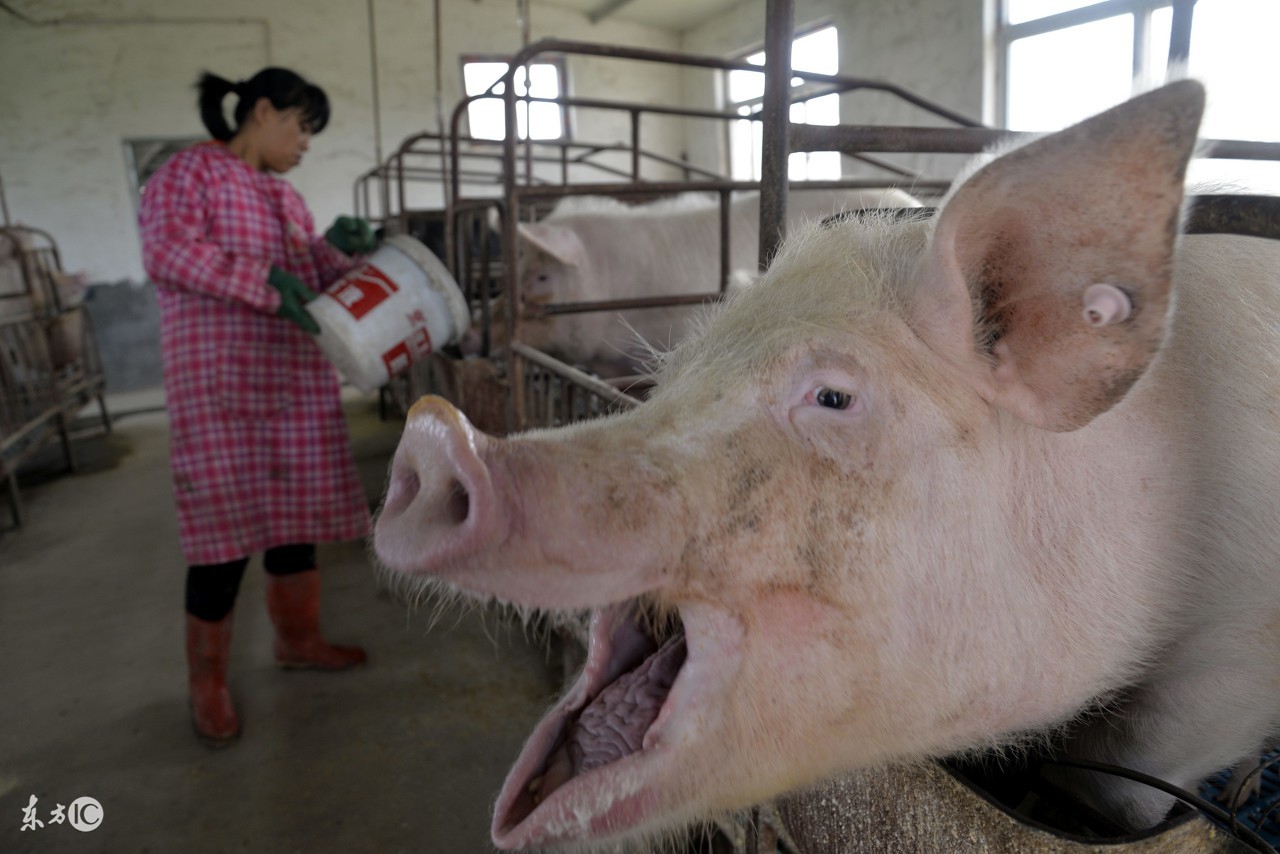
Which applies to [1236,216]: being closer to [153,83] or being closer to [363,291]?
[363,291]

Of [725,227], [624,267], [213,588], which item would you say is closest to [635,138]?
[624,267]

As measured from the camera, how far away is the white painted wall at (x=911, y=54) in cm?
773

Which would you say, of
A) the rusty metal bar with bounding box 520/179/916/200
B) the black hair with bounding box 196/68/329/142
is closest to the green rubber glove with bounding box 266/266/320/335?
the black hair with bounding box 196/68/329/142

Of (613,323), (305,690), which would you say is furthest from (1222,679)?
(613,323)

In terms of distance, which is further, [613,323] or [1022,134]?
[613,323]

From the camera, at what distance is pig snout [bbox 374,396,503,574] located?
88 cm

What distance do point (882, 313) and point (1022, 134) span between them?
639 mm

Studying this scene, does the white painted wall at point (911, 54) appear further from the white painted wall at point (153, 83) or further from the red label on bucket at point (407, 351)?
the white painted wall at point (153, 83)

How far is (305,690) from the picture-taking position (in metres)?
3.39

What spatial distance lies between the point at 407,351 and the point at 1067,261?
7.68 ft

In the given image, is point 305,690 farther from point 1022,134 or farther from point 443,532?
point 1022,134

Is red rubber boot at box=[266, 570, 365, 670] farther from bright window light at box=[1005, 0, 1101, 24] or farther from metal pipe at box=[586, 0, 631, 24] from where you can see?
metal pipe at box=[586, 0, 631, 24]

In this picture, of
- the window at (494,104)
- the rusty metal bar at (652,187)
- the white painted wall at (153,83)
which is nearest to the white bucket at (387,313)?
the rusty metal bar at (652,187)

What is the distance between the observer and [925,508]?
108 centimetres
